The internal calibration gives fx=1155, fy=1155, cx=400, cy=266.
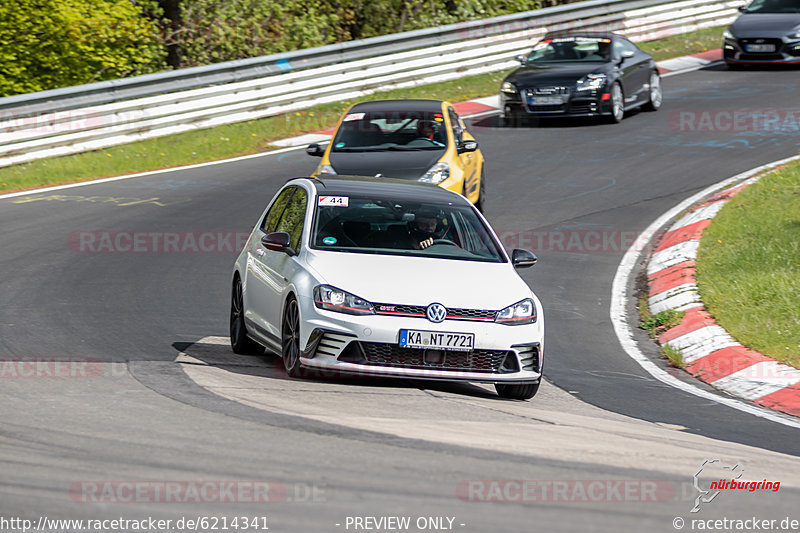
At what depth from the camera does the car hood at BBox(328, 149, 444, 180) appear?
13969 mm

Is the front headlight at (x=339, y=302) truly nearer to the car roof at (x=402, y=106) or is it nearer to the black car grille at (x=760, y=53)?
the car roof at (x=402, y=106)

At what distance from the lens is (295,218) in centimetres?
934

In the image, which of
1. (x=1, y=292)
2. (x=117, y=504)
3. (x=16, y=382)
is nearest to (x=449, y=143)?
(x=1, y=292)

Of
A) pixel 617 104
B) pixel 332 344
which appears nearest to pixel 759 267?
pixel 332 344

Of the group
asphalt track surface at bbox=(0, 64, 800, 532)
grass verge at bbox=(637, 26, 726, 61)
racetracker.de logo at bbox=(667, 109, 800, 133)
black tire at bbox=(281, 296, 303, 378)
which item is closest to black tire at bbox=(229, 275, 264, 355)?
asphalt track surface at bbox=(0, 64, 800, 532)

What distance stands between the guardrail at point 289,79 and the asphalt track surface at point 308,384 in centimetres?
206

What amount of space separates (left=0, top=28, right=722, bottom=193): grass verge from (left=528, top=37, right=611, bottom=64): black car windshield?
2323 mm

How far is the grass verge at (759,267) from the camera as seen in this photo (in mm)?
10102

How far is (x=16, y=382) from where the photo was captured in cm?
777

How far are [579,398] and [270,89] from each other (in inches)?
577

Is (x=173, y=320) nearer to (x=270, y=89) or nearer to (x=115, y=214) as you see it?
(x=115, y=214)

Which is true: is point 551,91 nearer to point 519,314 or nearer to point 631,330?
point 631,330

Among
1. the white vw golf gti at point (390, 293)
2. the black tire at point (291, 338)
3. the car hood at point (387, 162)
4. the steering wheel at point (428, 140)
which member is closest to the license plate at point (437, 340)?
the white vw golf gti at point (390, 293)

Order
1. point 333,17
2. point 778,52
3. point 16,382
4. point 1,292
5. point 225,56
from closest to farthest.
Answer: point 16,382 < point 1,292 < point 778,52 < point 225,56 < point 333,17
